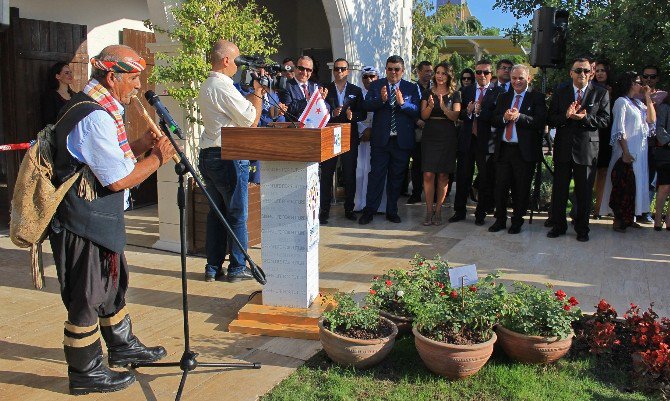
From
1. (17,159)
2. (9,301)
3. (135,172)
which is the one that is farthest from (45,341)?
(17,159)

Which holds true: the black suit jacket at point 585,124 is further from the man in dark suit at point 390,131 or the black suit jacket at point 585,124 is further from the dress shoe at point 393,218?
the dress shoe at point 393,218

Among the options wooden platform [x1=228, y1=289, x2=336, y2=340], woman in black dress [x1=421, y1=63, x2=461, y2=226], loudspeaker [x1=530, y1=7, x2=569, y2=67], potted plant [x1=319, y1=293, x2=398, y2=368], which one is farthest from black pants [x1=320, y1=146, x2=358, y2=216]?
potted plant [x1=319, y1=293, x2=398, y2=368]

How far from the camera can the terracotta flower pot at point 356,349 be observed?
3.75 m

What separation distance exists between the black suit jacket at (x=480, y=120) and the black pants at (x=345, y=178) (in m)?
1.52

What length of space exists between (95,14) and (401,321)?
6.75 meters

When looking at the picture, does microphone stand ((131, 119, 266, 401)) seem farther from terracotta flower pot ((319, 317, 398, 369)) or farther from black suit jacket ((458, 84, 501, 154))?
black suit jacket ((458, 84, 501, 154))

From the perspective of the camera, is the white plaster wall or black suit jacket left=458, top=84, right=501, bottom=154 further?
black suit jacket left=458, top=84, right=501, bottom=154

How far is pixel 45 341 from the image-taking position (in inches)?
169

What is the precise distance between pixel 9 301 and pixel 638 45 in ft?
27.2

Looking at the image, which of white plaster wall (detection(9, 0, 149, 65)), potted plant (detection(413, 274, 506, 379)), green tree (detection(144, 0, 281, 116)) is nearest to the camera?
potted plant (detection(413, 274, 506, 379))

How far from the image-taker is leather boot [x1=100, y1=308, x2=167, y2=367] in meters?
3.93

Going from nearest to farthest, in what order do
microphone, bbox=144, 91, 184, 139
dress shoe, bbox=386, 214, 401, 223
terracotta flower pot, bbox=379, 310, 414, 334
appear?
microphone, bbox=144, 91, 184, 139
terracotta flower pot, bbox=379, 310, 414, 334
dress shoe, bbox=386, 214, 401, 223

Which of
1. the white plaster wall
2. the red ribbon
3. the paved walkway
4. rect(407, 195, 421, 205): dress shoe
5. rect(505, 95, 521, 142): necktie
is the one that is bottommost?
the paved walkway

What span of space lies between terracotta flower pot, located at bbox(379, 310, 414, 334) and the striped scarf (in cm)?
193
